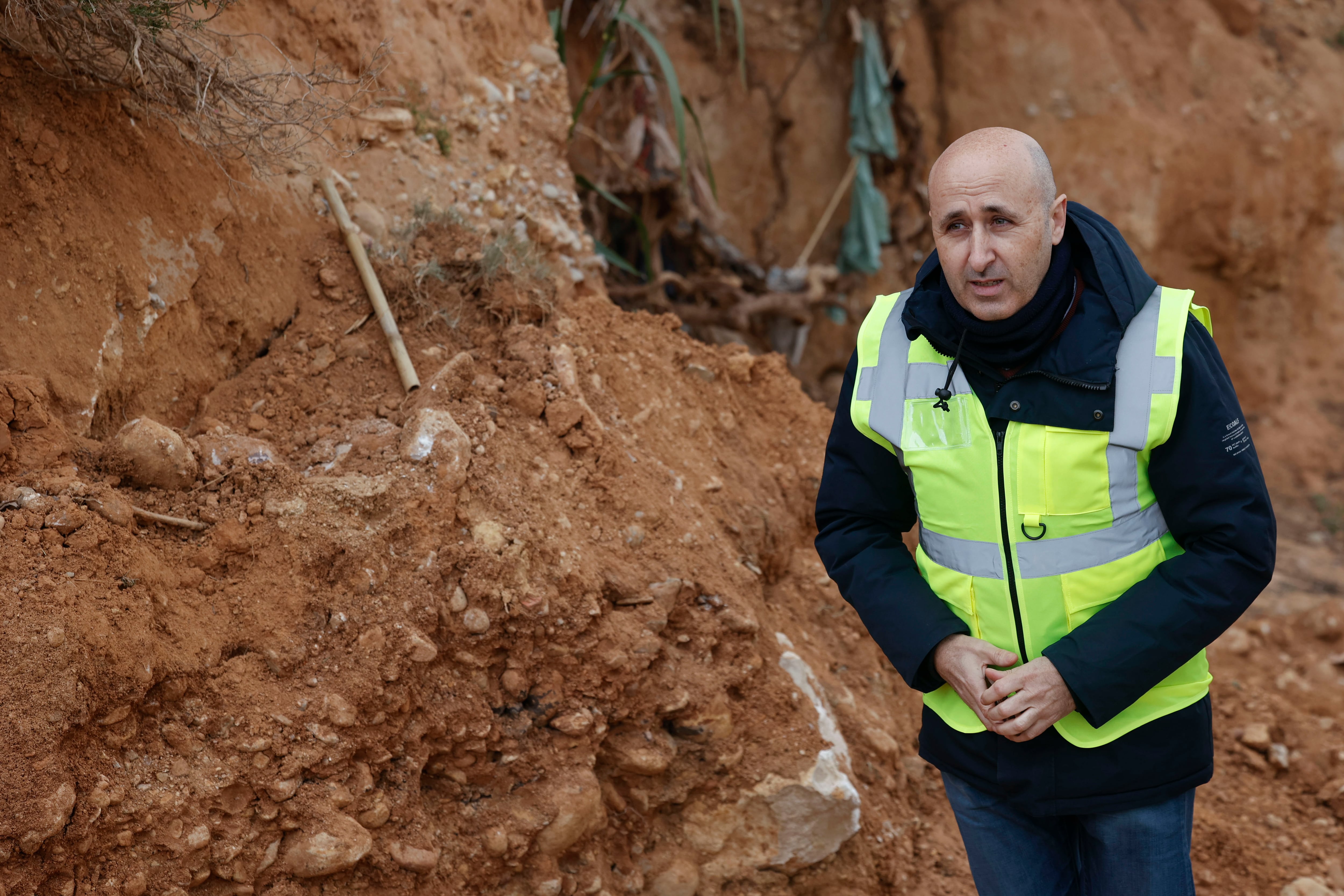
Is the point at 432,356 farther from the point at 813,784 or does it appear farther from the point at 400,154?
the point at 813,784

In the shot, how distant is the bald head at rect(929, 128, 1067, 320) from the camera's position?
5.38 ft

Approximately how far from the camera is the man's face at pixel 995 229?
164 centimetres

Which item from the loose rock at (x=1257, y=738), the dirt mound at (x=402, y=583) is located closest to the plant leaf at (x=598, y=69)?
the dirt mound at (x=402, y=583)

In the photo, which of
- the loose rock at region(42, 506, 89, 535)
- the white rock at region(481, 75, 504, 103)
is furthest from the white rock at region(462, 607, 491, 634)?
the white rock at region(481, 75, 504, 103)

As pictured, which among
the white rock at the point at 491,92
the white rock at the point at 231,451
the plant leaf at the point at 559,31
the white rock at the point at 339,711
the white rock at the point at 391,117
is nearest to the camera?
the white rock at the point at 339,711

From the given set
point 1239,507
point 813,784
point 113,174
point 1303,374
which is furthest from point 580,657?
point 1303,374

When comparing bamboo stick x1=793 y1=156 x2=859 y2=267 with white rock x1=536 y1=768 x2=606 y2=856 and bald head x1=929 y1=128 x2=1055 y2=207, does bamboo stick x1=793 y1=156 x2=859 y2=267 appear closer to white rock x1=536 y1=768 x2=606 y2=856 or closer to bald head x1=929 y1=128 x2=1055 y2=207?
white rock x1=536 y1=768 x2=606 y2=856

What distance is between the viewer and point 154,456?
215 centimetres

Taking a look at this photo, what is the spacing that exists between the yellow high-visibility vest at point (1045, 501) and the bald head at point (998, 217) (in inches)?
6.6

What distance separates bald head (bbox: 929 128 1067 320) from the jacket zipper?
22 centimetres

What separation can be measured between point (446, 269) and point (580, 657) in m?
1.29

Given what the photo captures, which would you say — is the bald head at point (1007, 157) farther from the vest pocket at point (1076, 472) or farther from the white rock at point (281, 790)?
the white rock at point (281, 790)

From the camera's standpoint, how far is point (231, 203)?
8.85ft

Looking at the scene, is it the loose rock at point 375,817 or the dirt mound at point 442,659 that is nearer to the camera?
the dirt mound at point 442,659
